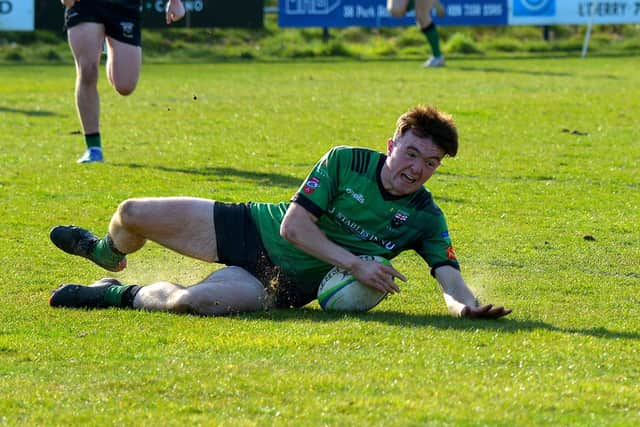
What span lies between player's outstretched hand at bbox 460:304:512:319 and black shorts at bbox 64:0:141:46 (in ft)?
20.1

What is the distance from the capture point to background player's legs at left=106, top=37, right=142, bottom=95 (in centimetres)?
1164

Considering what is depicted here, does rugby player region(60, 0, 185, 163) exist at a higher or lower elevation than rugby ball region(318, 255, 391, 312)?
higher

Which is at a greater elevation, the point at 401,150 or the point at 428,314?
the point at 401,150

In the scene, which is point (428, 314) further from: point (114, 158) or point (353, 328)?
point (114, 158)

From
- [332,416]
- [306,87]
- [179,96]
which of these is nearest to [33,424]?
[332,416]

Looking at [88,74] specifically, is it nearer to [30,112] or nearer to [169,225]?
[169,225]

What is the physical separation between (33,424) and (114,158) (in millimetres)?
8264

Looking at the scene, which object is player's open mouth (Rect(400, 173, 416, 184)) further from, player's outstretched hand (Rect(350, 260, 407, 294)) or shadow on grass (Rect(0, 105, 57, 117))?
shadow on grass (Rect(0, 105, 57, 117))

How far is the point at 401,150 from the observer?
257 inches

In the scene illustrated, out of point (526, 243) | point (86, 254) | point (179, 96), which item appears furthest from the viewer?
point (179, 96)

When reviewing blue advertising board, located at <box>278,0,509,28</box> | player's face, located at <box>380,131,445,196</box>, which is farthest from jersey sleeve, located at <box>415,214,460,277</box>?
blue advertising board, located at <box>278,0,509,28</box>

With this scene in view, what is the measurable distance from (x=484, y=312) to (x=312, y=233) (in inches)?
35.9

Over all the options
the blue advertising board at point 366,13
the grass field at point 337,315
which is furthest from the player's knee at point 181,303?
the blue advertising board at point 366,13

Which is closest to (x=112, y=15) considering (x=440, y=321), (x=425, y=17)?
(x=440, y=321)
